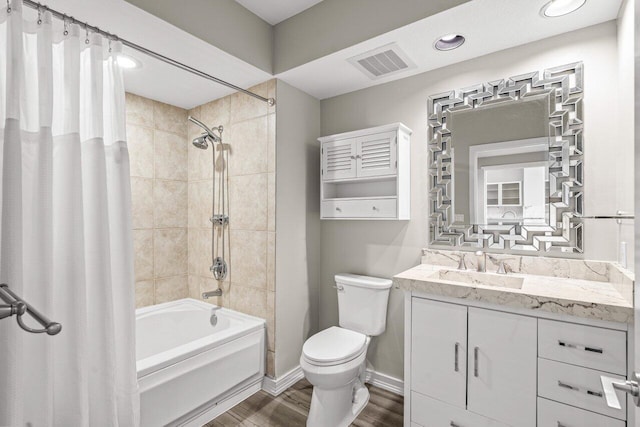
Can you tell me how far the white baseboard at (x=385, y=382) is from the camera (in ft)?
7.64

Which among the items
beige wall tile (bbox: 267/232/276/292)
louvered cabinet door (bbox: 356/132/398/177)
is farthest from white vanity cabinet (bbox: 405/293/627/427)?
beige wall tile (bbox: 267/232/276/292)

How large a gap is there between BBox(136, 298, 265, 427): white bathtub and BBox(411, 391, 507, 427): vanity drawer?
1.14 metres

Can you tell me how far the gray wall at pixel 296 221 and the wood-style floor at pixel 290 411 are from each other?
20 centimetres

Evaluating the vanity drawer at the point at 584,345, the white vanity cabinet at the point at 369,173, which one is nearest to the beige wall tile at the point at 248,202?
the white vanity cabinet at the point at 369,173

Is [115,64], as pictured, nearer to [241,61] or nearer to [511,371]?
[241,61]

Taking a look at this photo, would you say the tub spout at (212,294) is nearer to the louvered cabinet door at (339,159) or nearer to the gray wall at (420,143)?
the gray wall at (420,143)

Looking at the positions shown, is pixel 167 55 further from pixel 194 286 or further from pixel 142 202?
pixel 194 286

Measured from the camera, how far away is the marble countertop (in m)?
1.26

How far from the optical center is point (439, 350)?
1.67m

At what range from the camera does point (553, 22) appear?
5.54 ft

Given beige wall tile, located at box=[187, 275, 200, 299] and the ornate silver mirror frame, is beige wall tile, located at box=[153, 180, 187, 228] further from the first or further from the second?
the ornate silver mirror frame

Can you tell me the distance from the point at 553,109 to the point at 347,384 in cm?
204

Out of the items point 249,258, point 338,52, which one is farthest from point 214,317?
point 338,52

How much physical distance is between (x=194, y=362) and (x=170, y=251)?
4.24ft
